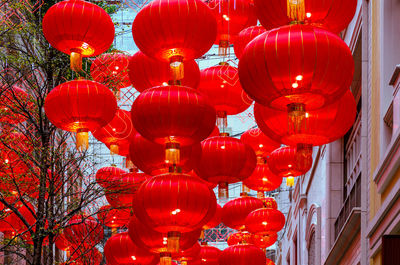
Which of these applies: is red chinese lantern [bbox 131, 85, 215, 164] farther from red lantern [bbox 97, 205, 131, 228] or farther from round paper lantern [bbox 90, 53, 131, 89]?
red lantern [bbox 97, 205, 131, 228]

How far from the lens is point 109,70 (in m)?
13.4

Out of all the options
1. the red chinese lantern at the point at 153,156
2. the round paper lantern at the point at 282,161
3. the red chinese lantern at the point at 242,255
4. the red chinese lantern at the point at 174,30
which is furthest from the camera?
the red chinese lantern at the point at 242,255

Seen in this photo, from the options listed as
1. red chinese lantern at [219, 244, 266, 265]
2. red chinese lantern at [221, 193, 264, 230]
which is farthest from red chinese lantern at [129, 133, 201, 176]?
red chinese lantern at [219, 244, 266, 265]

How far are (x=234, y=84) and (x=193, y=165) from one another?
1.16 meters

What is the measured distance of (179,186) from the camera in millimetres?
10016

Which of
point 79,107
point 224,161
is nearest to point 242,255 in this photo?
point 224,161

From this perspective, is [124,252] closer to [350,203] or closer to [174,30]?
[350,203]

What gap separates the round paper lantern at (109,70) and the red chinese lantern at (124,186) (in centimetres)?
142

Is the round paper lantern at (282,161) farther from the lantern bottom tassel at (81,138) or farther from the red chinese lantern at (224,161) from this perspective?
the lantern bottom tassel at (81,138)

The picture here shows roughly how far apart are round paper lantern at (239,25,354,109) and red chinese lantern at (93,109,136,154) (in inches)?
210

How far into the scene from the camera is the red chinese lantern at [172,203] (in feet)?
32.8

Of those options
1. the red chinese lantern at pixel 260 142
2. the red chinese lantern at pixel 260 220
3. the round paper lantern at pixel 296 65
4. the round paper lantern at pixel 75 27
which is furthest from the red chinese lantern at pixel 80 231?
the round paper lantern at pixel 296 65

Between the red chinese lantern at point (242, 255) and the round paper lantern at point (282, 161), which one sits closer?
the round paper lantern at point (282, 161)

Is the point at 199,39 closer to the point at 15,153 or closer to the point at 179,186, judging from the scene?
the point at 179,186
